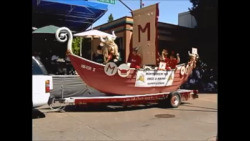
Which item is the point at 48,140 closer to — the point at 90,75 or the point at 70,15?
the point at 90,75

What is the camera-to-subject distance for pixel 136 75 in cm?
1072

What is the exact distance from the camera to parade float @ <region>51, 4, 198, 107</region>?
1016 centimetres

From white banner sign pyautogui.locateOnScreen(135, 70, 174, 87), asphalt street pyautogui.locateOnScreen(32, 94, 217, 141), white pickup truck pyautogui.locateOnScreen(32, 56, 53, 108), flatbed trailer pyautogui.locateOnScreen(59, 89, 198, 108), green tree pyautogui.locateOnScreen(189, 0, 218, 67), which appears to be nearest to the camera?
asphalt street pyautogui.locateOnScreen(32, 94, 217, 141)

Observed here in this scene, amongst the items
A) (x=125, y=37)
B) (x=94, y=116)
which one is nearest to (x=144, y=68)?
(x=94, y=116)

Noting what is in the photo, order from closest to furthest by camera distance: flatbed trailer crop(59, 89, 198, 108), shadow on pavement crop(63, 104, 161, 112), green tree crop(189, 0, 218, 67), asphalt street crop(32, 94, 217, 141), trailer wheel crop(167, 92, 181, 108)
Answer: asphalt street crop(32, 94, 217, 141) → flatbed trailer crop(59, 89, 198, 108) → shadow on pavement crop(63, 104, 161, 112) → trailer wheel crop(167, 92, 181, 108) → green tree crop(189, 0, 218, 67)

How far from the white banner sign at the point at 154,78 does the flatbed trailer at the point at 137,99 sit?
0.49m

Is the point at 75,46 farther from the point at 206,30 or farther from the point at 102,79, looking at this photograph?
the point at 102,79

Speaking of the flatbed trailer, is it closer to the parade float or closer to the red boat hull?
the parade float

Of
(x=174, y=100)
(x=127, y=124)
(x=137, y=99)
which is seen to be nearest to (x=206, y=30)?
(x=174, y=100)

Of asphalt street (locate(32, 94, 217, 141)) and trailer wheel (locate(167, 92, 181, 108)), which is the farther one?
trailer wheel (locate(167, 92, 181, 108))

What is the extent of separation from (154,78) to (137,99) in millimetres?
1293

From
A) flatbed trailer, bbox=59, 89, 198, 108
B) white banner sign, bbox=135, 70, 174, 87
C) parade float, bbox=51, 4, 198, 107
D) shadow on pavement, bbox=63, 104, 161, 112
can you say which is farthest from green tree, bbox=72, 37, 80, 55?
flatbed trailer, bbox=59, 89, 198, 108

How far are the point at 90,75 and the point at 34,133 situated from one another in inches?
148

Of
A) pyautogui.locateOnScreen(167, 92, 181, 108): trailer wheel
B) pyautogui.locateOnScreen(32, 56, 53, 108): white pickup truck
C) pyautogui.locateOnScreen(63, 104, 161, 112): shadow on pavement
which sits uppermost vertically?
pyautogui.locateOnScreen(32, 56, 53, 108): white pickup truck
